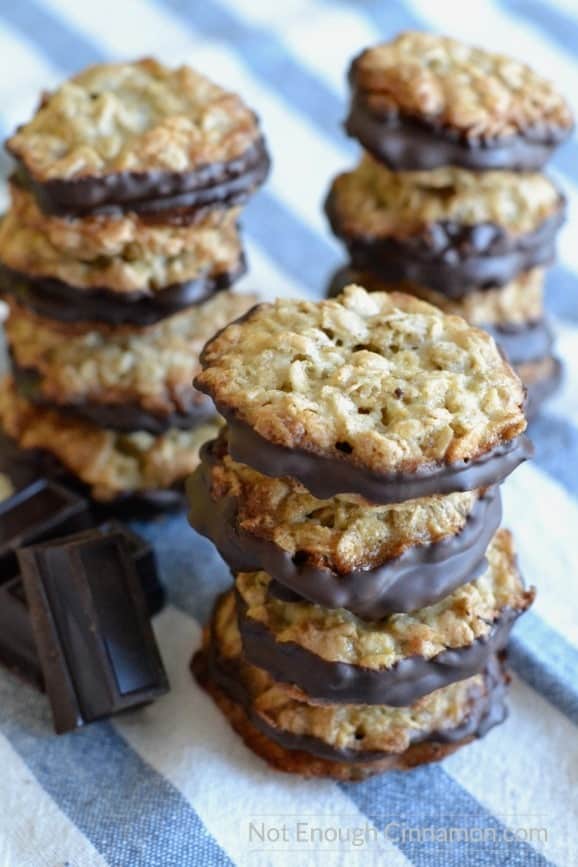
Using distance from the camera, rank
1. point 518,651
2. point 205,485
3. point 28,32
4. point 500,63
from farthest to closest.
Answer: point 28,32, point 500,63, point 518,651, point 205,485

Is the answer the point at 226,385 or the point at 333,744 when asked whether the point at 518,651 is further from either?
the point at 226,385

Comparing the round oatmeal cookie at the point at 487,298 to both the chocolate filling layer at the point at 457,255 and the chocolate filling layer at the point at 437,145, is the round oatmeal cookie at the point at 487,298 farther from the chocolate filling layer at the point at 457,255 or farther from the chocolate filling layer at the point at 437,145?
the chocolate filling layer at the point at 437,145

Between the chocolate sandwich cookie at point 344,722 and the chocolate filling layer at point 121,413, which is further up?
the chocolate sandwich cookie at point 344,722

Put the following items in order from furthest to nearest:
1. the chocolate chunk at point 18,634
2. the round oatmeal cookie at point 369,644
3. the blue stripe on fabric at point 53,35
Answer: the blue stripe on fabric at point 53,35
the chocolate chunk at point 18,634
the round oatmeal cookie at point 369,644

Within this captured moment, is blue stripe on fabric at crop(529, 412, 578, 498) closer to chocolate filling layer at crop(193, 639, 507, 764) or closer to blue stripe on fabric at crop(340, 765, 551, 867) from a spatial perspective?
chocolate filling layer at crop(193, 639, 507, 764)

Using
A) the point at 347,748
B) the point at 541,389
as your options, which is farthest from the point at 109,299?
the point at 541,389

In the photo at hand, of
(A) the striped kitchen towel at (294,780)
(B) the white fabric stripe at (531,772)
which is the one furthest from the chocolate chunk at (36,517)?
(B) the white fabric stripe at (531,772)

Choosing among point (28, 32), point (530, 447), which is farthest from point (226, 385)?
point (28, 32)
